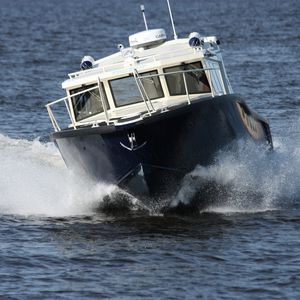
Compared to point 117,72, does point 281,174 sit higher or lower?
lower

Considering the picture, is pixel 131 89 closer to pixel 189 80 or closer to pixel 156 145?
pixel 189 80

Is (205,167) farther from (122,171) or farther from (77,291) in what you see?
(77,291)

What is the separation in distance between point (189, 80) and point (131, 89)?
105cm

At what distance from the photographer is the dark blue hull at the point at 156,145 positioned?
18.4 meters

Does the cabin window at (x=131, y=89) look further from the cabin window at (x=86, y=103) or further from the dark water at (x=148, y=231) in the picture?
the dark water at (x=148, y=231)

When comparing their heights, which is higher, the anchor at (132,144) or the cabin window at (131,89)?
the cabin window at (131,89)

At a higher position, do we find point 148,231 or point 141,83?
point 141,83

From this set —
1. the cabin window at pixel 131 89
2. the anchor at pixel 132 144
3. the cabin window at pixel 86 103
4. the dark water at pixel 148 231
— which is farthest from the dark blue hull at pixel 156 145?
the cabin window at pixel 131 89

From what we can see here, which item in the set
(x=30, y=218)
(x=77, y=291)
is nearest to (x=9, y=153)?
(x=30, y=218)

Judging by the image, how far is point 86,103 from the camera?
800 inches

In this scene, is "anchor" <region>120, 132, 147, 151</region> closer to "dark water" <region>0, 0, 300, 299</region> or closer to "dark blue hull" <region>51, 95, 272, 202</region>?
"dark blue hull" <region>51, 95, 272, 202</region>

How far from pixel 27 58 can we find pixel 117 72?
29.5 m

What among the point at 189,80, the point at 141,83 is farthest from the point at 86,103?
the point at 189,80

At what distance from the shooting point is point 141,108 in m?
19.8
